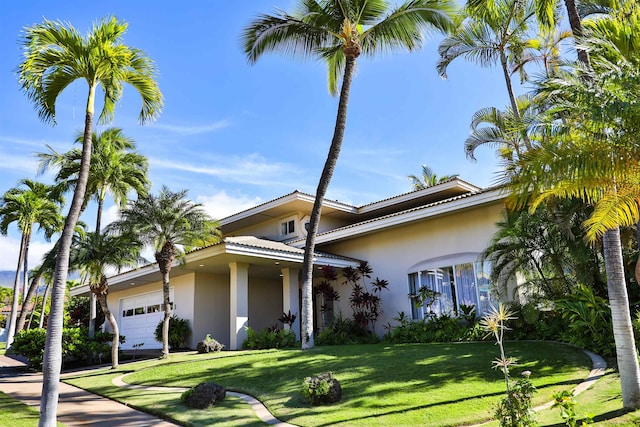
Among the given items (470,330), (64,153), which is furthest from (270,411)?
(64,153)

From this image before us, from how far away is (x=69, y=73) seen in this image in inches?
353

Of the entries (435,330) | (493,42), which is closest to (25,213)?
(435,330)

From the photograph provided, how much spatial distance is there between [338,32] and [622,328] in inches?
448

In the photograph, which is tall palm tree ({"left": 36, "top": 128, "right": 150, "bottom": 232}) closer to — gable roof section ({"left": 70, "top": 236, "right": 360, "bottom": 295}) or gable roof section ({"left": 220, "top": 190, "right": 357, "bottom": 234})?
gable roof section ({"left": 70, "top": 236, "right": 360, "bottom": 295})

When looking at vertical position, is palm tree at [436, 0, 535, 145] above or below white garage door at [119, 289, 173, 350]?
above

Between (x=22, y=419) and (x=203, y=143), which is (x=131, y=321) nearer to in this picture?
(x=203, y=143)

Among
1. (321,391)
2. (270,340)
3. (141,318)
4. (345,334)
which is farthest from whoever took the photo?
(141,318)

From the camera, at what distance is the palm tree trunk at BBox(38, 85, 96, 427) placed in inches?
278

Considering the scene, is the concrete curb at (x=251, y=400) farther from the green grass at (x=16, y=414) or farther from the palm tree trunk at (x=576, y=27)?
the palm tree trunk at (x=576, y=27)

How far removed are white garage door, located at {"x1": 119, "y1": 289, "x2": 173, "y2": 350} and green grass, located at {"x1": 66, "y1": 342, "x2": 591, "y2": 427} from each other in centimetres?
938

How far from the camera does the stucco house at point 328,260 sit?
52.4 ft

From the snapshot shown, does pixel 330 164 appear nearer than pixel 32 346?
Yes

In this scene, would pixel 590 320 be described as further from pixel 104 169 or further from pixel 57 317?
pixel 104 169

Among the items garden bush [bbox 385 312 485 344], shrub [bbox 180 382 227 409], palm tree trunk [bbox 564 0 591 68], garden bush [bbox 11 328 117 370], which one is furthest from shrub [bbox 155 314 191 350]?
palm tree trunk [bbox 564 0 591 68]
